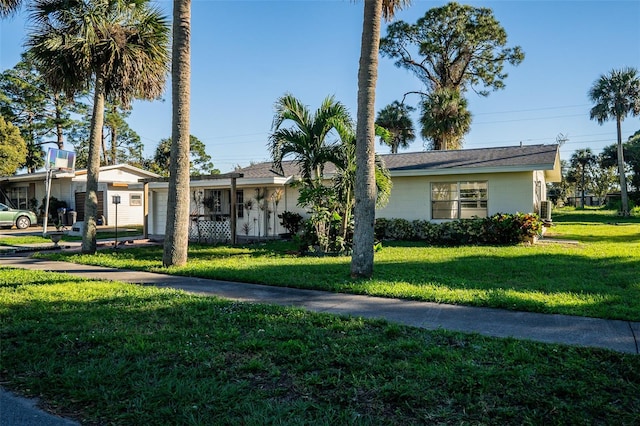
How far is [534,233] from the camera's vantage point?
13.8 meters

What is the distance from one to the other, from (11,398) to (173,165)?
726cm

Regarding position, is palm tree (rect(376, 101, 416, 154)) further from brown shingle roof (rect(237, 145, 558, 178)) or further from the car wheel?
the car wheel

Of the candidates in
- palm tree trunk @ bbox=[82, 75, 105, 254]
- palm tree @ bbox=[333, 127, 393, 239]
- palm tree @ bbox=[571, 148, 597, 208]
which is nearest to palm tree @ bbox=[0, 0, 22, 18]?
palm tree trunk @ bbox=[82, 75, 105, 254]

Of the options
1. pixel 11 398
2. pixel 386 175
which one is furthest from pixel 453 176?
pixel 11 398

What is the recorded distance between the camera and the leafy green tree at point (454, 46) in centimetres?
3231

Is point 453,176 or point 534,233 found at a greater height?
point 453,176

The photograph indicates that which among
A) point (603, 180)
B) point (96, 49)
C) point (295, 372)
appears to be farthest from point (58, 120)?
point (603, 180)

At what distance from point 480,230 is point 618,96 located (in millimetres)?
26646

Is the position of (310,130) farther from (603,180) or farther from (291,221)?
(603,180)

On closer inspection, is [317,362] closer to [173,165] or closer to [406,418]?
[406,418]

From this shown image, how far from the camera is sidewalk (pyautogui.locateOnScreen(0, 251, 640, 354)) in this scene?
4.89 metres

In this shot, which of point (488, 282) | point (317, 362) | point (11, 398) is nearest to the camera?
point (11, 398)

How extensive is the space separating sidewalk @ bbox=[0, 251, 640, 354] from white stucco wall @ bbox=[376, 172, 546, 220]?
999 centimetres

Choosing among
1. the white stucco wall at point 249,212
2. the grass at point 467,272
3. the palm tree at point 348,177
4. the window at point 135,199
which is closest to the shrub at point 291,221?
the white stucco wall at point 249,212
